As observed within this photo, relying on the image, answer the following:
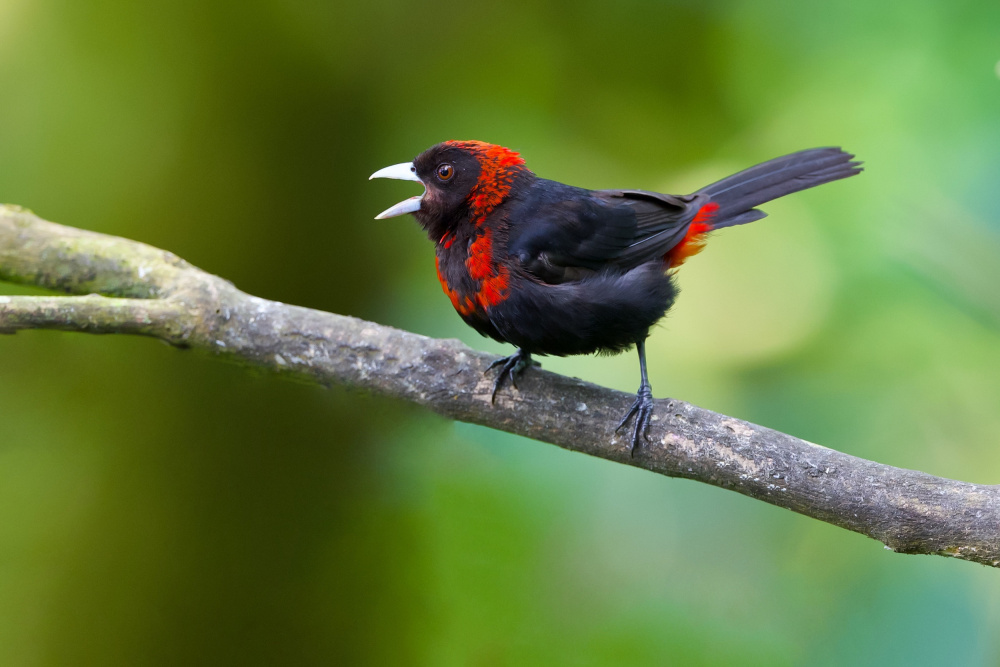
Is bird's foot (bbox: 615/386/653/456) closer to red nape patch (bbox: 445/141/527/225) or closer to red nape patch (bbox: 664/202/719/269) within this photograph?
red nape patch (bbox: 664/202/719/269)

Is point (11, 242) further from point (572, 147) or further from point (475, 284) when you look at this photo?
point (572, 147)

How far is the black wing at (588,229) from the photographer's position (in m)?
1.82

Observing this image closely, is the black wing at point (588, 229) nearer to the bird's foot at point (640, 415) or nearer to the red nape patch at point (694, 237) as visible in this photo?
the red nape patch at point (694, 237)

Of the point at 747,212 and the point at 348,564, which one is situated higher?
the point at 747,212

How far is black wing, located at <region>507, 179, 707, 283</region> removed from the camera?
5.97 feet

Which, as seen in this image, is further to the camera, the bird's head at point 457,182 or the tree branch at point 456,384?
the bird's head at point 457,182

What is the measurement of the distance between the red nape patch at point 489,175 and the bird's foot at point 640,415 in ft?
2.07

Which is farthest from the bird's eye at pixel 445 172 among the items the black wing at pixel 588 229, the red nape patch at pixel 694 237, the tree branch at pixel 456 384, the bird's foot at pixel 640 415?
the bird's foot at pixel 640 415

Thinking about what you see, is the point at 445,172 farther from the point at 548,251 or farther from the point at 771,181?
the point at 771,181

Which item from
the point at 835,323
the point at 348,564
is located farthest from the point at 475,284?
the point at 835,323

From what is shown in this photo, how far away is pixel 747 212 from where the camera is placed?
7.01 ft

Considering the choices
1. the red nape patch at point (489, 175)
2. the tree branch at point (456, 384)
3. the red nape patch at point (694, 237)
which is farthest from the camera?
the red nape patch at point (694, 237)

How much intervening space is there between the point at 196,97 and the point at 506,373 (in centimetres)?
145

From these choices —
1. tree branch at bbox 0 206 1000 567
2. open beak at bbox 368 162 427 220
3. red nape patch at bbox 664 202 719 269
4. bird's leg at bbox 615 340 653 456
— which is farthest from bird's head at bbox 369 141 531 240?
bird's leg at bbox 615 340 653 456
